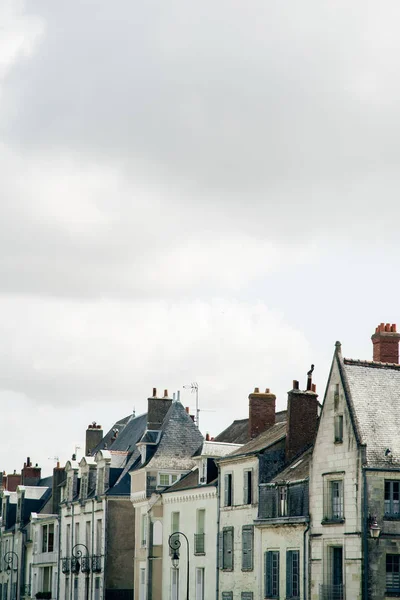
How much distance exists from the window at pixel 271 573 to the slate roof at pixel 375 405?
7658 mm

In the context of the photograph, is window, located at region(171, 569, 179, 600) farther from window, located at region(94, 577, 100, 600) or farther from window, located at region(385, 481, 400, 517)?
window, located at region(385, 481, 400, 517)

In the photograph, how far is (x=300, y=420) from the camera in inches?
1998

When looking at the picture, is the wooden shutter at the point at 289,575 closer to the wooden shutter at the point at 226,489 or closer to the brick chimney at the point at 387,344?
the wooden shutter at the point at 226,489

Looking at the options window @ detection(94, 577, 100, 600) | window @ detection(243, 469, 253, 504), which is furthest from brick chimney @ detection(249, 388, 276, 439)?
window @ detection(94, 577, 100, 600)

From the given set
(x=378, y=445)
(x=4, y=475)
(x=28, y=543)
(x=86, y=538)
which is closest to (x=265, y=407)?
(x=378, y=445)

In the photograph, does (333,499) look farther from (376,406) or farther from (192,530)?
(192,530)

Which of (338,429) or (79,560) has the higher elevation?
(338,429)

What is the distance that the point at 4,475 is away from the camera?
97.0m

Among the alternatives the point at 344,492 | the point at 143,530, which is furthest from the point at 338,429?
the point at 143,530

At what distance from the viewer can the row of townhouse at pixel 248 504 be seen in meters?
43.6

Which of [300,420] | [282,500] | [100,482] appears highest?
[300,420]

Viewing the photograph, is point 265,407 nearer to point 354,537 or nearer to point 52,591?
point 354,537

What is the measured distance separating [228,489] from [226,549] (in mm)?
2757

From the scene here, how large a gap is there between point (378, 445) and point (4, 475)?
193 ft
